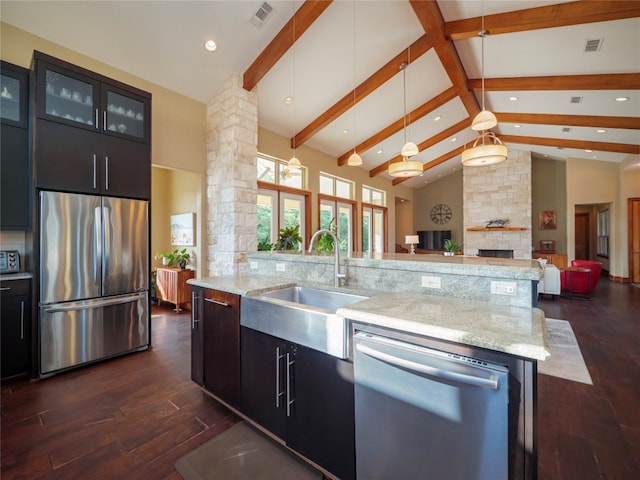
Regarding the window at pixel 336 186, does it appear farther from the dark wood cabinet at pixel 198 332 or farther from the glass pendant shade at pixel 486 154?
the dark wood cabinet at pixel 198 332

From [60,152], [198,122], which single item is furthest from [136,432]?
→ [198,122]

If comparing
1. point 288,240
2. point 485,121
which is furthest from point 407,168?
point 288,240

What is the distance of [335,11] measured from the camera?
3574 mm

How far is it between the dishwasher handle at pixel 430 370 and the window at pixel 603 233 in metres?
10.9

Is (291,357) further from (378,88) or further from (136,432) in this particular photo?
(378,88)

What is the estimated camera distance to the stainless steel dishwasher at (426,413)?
1.01 metres

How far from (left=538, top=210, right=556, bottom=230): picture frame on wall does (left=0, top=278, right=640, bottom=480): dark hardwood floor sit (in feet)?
25.2

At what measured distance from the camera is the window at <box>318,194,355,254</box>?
7426 millimetres

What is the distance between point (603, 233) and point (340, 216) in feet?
27.3

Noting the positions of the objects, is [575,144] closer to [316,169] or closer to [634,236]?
[634,236]

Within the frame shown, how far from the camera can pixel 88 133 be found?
9.20ft

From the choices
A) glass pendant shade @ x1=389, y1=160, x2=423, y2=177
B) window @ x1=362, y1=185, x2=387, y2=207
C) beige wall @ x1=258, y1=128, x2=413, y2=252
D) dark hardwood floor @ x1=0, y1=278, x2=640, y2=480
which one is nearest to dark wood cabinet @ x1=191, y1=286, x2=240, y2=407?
dark hardwood floor @ x1=0, y1=278, x2=640, y2=480

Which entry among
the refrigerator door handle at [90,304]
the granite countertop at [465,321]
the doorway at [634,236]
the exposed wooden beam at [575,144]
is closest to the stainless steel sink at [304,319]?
the granite countertop at [465,321]

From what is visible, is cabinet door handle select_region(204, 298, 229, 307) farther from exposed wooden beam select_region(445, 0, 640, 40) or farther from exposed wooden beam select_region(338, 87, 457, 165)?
exposed wooden beam select_region(338, 87, 457, 165)
